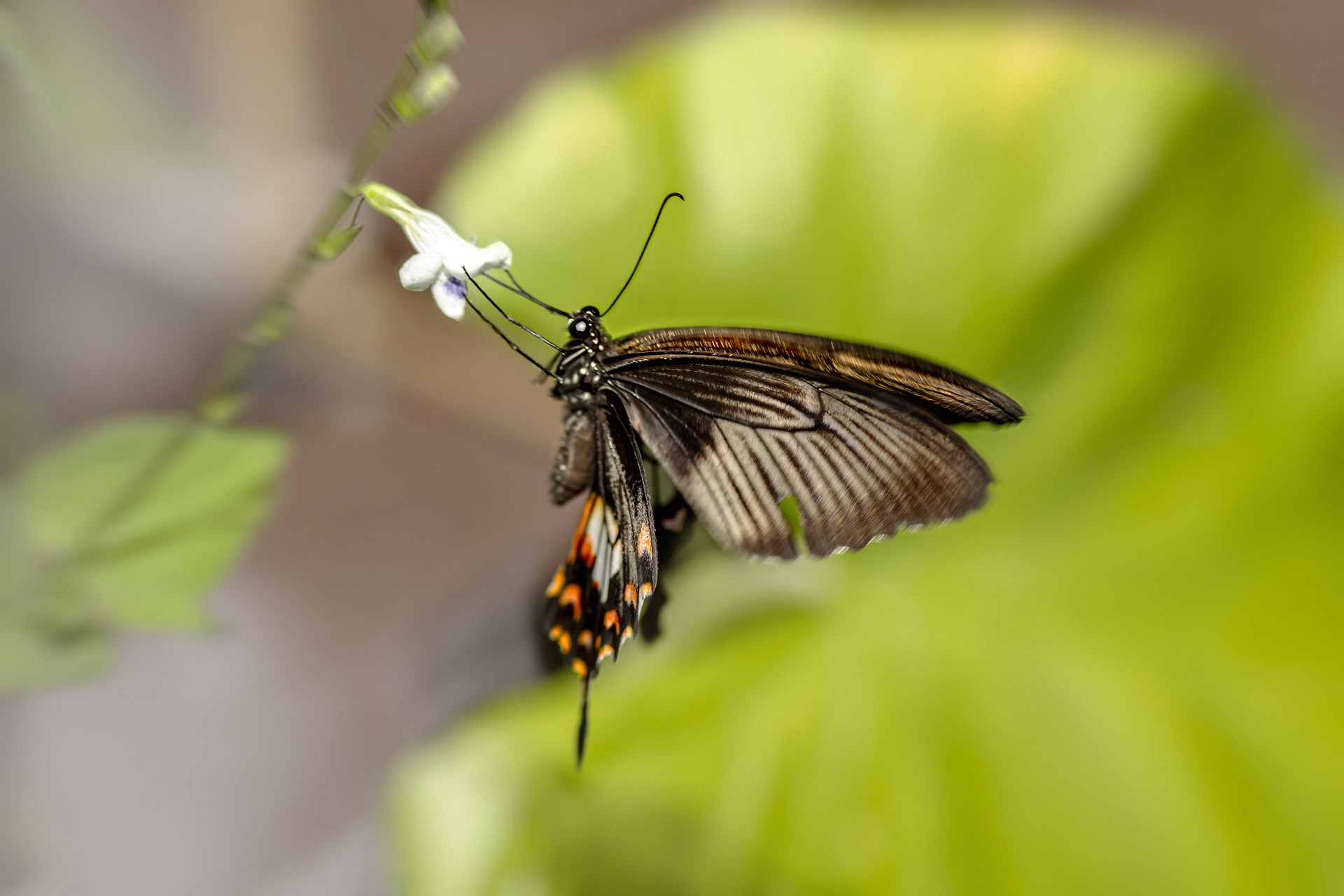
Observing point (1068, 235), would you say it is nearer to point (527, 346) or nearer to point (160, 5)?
point (527, 346)

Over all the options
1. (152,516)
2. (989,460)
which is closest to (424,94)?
(152,516)

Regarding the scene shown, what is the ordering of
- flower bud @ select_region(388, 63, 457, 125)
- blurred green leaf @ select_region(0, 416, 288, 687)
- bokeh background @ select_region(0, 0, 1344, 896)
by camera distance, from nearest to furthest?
flower bud @ select_region(388, 63, 457, 125)
blurred green leaf @ select_region(0, 416, 288, 687)
bokeh background @ select_region(0, 0, 1344, 896)

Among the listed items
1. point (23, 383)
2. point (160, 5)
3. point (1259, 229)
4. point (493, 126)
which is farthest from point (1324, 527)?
point (160, 5)

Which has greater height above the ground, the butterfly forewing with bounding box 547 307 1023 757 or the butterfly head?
the butterfly head

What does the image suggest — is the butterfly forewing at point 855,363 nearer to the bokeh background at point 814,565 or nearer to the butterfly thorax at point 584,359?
the butterfly thorax at point 584,359

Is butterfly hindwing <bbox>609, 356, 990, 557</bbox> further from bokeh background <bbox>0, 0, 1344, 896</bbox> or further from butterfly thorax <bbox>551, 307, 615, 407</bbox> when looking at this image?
bokeh background <bbox>0, 0, 1344, 896</bbox>

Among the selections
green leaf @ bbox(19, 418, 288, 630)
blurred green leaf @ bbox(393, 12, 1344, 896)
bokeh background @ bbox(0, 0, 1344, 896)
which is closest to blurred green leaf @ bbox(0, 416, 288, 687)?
green leaf @ bbox(19, 418, 288, 630)
